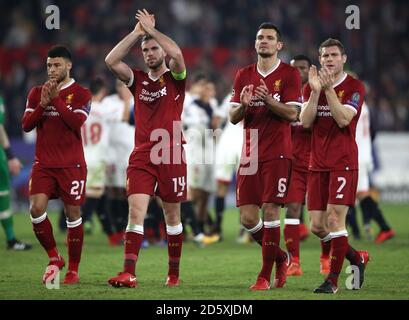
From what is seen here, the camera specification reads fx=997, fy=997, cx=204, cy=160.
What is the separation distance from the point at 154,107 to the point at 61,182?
1373 mm

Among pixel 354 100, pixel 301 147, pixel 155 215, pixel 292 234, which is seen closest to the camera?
pixel 354 100

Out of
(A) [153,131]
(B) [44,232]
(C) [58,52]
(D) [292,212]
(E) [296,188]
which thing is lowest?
(B) [44,232]

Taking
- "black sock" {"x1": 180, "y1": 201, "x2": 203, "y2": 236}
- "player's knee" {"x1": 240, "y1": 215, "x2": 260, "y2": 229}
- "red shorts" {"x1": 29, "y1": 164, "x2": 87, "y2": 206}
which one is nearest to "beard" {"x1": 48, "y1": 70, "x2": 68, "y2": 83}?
"red shorts" {"x1": 29, "y1": 164, "x2": 87, "y2": 206}

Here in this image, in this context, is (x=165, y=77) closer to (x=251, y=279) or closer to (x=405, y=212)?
(x=251, y=279)

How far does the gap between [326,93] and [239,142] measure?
714 cm

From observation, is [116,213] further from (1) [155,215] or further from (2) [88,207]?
(2) [88,207]

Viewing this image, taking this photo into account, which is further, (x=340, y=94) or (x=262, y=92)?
(x=340, y=94)

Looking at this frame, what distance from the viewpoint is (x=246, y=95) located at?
980 centimetres

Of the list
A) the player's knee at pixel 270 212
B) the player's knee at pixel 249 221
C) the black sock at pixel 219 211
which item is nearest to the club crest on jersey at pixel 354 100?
the player's knee at pixel 270 212

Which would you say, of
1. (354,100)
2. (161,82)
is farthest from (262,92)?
(161,82)

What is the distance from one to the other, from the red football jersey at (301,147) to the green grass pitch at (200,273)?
4.30 ft

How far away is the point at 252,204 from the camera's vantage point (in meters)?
10.3

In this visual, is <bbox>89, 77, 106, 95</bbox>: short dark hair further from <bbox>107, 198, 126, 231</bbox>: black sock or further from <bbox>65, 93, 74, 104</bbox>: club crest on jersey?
<bbox>65, 93, 74, 104</bbox>: club crest on jersey

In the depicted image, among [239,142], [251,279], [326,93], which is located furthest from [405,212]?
[326,93]
